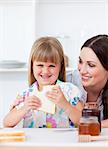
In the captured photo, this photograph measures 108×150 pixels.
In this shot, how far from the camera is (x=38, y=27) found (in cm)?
335

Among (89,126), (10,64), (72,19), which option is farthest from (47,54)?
(72,19)

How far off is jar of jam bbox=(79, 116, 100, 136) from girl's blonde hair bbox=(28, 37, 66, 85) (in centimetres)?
69

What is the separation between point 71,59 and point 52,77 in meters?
1.30

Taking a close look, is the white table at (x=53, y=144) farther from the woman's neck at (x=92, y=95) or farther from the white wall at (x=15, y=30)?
the white wall at (x=15, y=30)

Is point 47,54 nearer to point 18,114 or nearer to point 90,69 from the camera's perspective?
point 90,69

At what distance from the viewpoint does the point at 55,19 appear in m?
3.39

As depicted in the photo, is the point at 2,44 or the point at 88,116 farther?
the point at 2,44

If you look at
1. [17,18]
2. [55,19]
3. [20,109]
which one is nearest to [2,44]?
[17,18]

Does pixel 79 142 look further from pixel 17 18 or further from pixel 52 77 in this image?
pixel 17 18

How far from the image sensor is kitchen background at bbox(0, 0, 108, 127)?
3334 mm

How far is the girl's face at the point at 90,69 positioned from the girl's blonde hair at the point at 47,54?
0.13 metres

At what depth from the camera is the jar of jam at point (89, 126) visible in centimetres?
141

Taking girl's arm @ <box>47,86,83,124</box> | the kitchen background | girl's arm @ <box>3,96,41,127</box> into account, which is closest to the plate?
the kitchen background

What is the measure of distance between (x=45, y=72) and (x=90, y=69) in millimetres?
250
